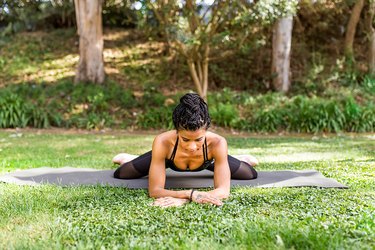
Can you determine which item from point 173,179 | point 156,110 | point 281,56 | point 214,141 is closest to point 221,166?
point 214,141

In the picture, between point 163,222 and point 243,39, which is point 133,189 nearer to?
point 163,222

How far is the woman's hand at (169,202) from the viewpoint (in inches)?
133

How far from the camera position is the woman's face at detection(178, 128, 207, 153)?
11.2 feet

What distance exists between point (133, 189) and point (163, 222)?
4.51ft

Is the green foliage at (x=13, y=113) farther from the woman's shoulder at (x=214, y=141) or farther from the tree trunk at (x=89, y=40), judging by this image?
the woman's shoulder at (x=214, y=141)

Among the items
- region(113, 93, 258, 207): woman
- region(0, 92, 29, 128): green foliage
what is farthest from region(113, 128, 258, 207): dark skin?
region(0, 92, 29, 128): green foliage

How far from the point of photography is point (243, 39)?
1138cm

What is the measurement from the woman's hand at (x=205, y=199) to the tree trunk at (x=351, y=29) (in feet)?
39.8

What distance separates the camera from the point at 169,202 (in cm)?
341

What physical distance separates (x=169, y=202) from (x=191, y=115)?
71 cm

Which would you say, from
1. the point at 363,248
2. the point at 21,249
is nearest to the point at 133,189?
the point at 21,249

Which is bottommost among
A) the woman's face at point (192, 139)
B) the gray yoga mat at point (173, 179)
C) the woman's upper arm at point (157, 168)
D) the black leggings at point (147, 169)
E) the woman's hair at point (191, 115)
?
the gray yoga mat at point (173, 179)

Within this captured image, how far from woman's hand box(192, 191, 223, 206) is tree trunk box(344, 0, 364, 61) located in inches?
478

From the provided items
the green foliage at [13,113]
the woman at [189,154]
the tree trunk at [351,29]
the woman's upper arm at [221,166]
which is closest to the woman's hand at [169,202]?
the woman at [189,154]
